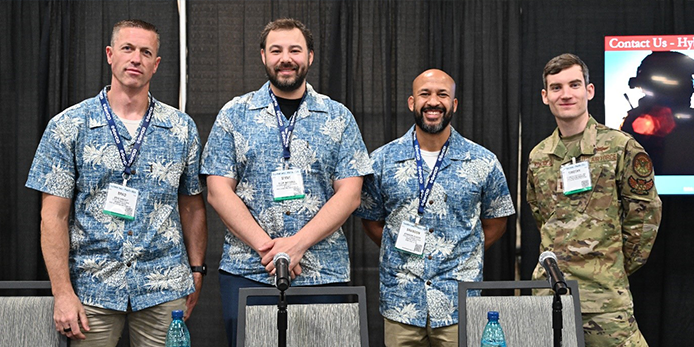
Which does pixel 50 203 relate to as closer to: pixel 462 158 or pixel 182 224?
pixel 182 224

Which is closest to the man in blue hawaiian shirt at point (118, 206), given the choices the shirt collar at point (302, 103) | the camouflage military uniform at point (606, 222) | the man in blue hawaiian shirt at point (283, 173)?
the man in blue hawaiian shirt at point (283, 173)

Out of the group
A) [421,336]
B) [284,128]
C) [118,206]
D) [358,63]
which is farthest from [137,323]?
[358,63]

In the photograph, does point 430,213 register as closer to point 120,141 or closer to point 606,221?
point 606,221

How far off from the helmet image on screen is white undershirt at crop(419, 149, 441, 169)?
135cm

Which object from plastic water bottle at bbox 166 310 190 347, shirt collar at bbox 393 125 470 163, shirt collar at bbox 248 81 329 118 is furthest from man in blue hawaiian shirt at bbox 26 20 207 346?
shirt collar at bbox 393 125 470 163

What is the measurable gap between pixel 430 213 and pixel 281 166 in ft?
2.35

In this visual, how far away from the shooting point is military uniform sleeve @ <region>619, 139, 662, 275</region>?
2934 millimetres

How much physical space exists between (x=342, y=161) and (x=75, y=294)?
3.59 ft

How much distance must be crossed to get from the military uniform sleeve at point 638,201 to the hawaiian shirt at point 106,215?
190 centimetres

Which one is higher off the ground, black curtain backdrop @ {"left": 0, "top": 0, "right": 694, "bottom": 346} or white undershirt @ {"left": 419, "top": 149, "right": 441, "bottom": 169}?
black curtain backdrop @ {"left": 0, "top": 0, "right": 694, "bottom": 346}

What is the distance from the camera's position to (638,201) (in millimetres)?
2936

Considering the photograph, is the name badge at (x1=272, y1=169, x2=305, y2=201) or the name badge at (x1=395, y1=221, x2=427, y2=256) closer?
the name badge at (x1=272, y1=169, x2=305, y2=201)

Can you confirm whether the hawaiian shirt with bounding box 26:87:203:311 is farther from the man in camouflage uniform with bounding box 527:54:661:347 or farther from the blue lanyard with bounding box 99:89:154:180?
the man in camouflage uniform with bounding box 527:54:661:347

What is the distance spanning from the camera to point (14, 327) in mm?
2148
